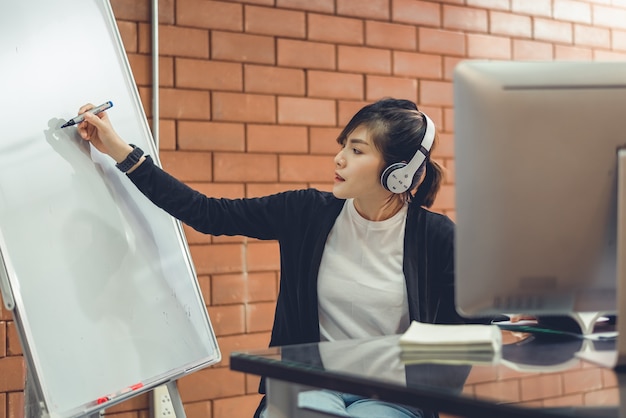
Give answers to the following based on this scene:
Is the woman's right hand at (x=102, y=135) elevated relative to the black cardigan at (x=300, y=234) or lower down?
elevated

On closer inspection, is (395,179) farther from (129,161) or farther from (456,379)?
(456,379)

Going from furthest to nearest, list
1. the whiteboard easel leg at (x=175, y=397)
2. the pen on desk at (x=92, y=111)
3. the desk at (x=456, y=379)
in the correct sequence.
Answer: the whiteboard easel leg at (x=175, y=397) → the pen on desk at (x=92, y=111) → the desk at (x=456, y=379)

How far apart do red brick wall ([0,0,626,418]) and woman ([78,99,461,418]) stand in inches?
22.7

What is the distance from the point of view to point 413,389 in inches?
37.9

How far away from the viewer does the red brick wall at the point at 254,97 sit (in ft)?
7.88

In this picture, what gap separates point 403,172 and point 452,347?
70 centimetres

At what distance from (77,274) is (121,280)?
134 millimetres

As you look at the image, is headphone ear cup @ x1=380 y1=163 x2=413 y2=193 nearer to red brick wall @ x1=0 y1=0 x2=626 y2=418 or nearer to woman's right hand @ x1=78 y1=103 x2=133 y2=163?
woman's right hand @ x1=78 y1=103 x2=133 y2=163

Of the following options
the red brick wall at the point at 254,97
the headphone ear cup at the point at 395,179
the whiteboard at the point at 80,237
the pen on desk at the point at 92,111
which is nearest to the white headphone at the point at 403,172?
the headphone ear cup at the point at 395,179

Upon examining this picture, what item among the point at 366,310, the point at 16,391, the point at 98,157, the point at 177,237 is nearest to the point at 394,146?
the point at 366,310

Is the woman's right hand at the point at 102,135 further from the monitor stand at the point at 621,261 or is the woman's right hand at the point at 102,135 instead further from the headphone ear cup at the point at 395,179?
the monitor stand at the point at 621,261

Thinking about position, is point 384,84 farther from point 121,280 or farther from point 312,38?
point 121,280

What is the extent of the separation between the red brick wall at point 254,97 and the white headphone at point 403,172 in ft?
2.52

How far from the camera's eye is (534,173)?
109 centimetres
